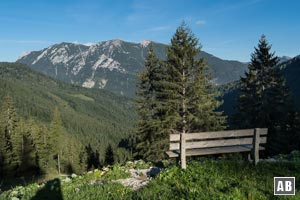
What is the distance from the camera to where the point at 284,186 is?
953cm

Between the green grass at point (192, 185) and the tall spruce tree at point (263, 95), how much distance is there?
23.7 metres

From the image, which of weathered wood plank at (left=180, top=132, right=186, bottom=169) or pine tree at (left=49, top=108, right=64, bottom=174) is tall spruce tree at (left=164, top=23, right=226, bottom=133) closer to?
weathered wood plank at (left=180, top=132, right=186, bottom=169)

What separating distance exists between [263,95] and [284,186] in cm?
2900

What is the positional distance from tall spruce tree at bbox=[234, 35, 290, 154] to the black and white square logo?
1034 inches

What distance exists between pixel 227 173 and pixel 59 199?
5.78 m

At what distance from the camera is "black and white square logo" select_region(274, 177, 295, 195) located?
30.5ft

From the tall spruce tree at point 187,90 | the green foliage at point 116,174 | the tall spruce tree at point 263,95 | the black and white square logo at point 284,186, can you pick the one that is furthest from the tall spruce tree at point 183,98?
the black and white square logo at point 284,186

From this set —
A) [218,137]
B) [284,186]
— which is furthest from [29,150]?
[284,186]

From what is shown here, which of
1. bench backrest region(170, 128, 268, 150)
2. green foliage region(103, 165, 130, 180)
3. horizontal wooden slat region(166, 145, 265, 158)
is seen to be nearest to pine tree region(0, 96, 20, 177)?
green foliage region(103, 165, 130, 180)

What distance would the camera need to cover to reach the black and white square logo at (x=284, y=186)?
9305 mm

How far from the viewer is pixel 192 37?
102ft

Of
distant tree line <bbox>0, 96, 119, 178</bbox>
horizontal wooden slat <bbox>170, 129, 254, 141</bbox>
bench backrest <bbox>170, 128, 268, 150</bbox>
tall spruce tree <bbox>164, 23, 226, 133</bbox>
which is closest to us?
horizontal wooden slat <bbox>170, 129, 254, 141</bbox>

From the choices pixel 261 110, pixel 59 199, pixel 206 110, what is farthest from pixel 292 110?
pixel 59 199

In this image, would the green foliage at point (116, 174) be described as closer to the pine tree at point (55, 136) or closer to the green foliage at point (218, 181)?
the green foliage at point (218, 181)
